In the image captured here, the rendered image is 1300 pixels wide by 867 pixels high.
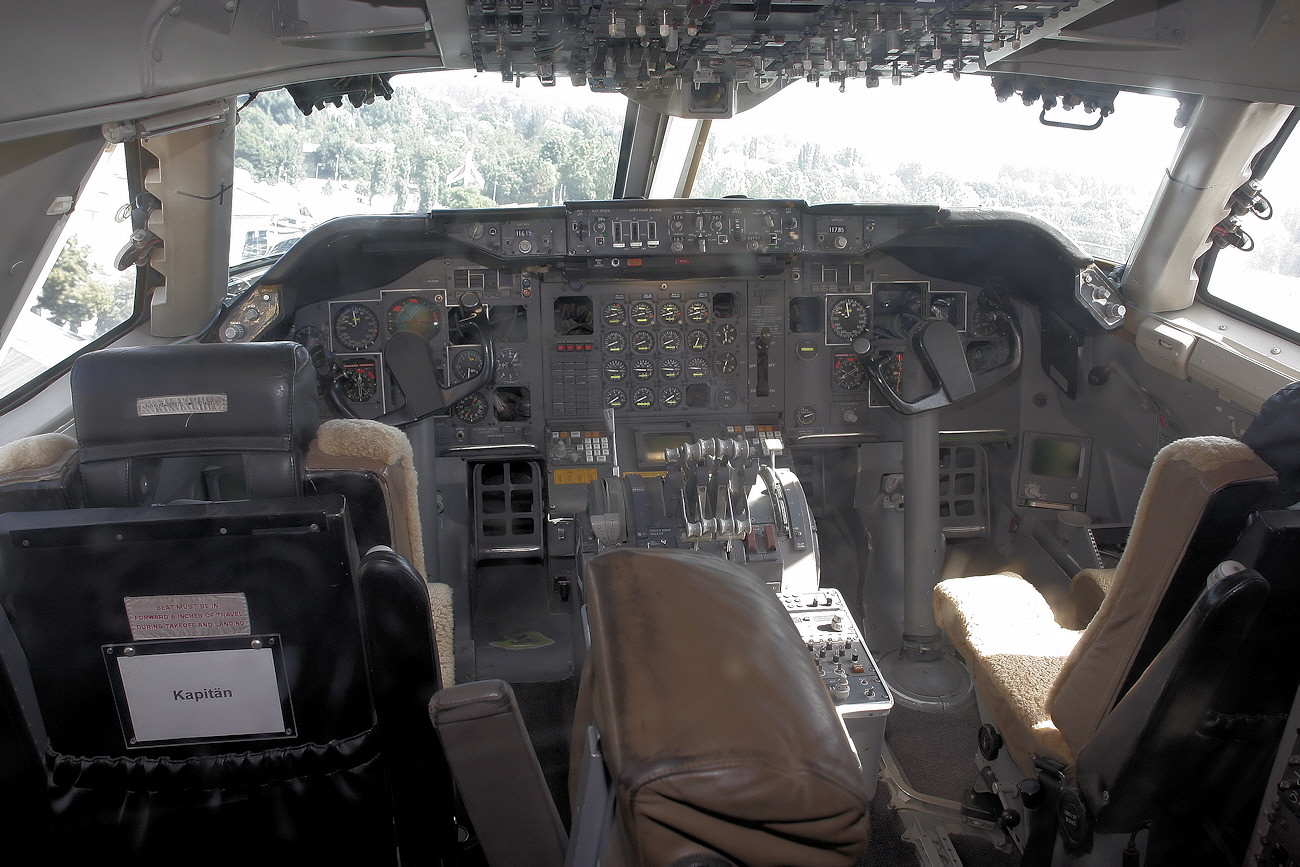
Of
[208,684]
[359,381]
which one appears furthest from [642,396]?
[208,684]

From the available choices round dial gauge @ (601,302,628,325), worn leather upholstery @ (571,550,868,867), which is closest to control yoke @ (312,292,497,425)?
round dial gauge @ (601,302,628,325)

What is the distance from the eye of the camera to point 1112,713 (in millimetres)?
1632

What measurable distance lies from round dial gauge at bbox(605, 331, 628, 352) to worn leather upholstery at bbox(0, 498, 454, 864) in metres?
2.62

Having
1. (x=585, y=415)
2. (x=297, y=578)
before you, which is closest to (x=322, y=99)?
(x=585, y=415)

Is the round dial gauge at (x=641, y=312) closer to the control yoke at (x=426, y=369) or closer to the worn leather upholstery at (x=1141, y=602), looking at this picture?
the control yoke at (x=426, y=369)

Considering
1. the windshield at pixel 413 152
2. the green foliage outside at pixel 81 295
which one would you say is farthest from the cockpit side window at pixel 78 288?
the windshield at pixel 413 152

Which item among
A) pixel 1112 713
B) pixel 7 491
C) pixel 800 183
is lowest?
pixel 1112 713

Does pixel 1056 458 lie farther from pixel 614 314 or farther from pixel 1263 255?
pixel 614 314

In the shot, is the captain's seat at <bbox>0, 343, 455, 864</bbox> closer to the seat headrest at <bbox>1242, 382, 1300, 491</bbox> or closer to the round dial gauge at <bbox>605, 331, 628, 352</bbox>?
the seat headrest at <bbox>1242, 382, 1300, 491</bbox>

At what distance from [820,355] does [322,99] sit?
237 centimetres

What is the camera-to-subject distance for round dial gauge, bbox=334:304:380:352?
12.8 ft

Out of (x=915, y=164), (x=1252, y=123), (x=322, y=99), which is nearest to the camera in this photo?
(x=1252, y=123)

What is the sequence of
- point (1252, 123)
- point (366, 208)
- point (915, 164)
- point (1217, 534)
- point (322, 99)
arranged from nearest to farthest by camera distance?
point (1217, 534)
point (1252, 123)
point (322, 99)
point (366, 208)
point (915, 164)

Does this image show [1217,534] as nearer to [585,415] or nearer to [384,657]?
[384,657]
